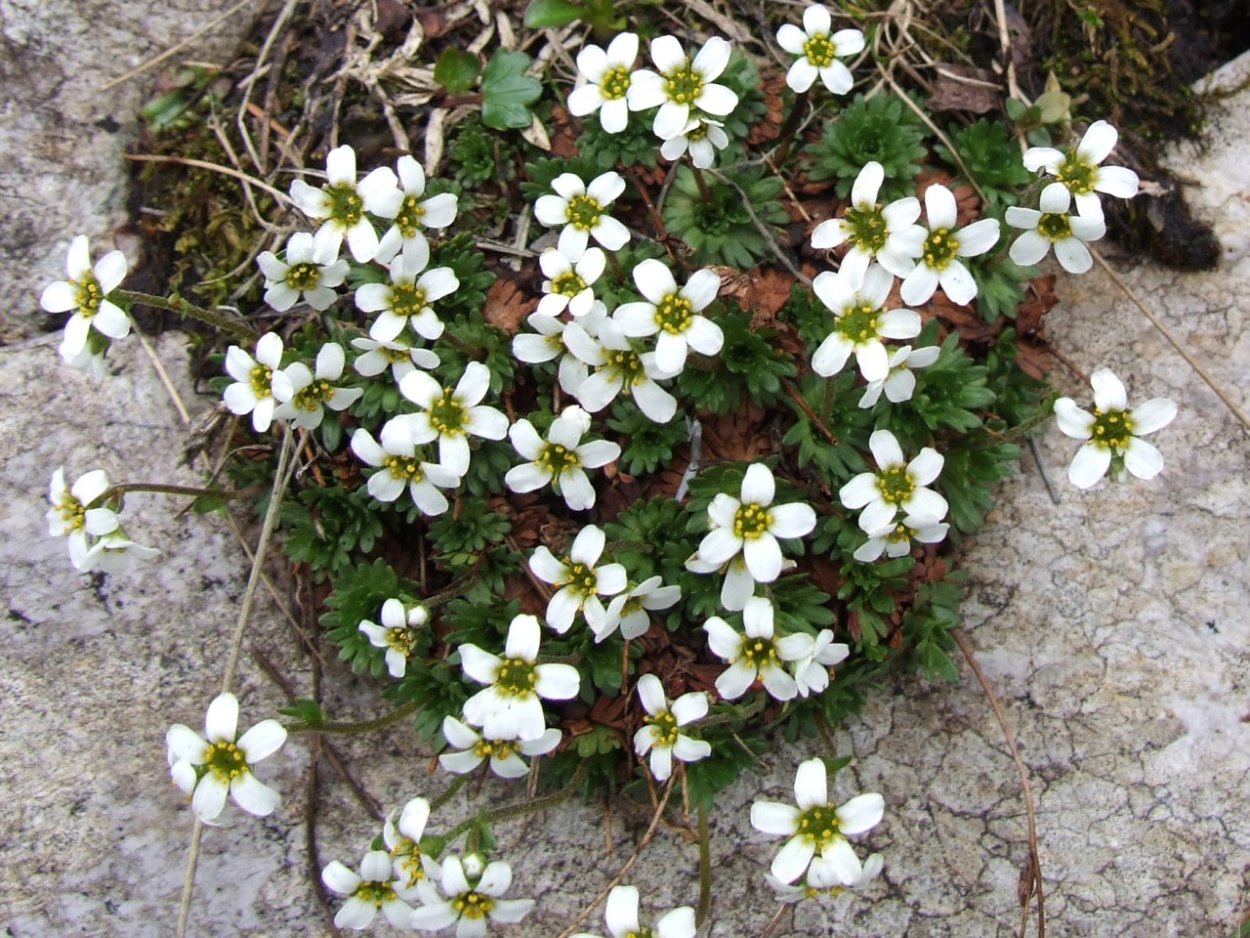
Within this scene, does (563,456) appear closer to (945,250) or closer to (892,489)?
(892,489)

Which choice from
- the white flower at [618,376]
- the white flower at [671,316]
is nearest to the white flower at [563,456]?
the white flower at [618,376]

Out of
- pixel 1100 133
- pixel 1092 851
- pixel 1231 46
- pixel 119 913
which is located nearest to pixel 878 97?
pixel 1100 133

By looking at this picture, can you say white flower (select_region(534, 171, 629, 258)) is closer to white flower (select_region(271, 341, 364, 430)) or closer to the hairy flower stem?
white flower (select_region(271, 341, 364, 430))

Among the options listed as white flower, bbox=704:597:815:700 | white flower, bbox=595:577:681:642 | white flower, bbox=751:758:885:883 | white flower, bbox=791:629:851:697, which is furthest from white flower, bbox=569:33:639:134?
white flower, bbox=751:758:885:883

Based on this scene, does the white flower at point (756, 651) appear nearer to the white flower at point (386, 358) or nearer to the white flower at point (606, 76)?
the white flower at point (386, 358)

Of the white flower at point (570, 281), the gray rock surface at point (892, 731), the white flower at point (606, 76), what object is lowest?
the gray rock surface at point (892, 731)

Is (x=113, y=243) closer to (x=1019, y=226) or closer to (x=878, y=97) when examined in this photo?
(x=878, y=97)
